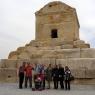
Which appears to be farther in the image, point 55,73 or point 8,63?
point 8,63

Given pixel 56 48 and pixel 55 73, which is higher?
pixel 56 48

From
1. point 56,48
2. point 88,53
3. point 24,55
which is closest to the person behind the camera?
point 88,53

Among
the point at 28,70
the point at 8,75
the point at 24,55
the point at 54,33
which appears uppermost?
the point at 54,33

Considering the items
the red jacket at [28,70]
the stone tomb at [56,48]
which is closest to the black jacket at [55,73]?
the red jacket at [28,70]

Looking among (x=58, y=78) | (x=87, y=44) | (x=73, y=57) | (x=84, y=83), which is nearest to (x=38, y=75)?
(x=58, y=78)

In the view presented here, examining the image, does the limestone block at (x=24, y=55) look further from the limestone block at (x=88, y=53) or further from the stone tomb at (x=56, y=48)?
the limestone block at (x=88, y=53)

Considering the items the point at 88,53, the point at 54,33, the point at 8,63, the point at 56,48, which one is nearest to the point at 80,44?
the point at 88,53

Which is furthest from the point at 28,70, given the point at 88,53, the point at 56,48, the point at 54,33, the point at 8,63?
the point at 54,33

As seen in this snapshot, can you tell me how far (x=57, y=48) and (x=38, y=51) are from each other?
5.28 ft

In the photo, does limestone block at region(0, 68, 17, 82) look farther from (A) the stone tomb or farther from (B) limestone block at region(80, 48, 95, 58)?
(B) limestone block at region(80, 48, 95, 58)

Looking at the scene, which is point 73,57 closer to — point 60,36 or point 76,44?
point 76,44

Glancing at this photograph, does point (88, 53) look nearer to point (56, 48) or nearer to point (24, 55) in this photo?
point (56, 48)

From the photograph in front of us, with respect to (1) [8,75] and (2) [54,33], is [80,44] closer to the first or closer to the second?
(2) [54,33]

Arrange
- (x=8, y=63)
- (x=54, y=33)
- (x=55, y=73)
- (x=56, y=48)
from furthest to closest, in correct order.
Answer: (x=54, y=33)
(x=56, y=48)
(x=8, y=63)
(x=55, y=73)
